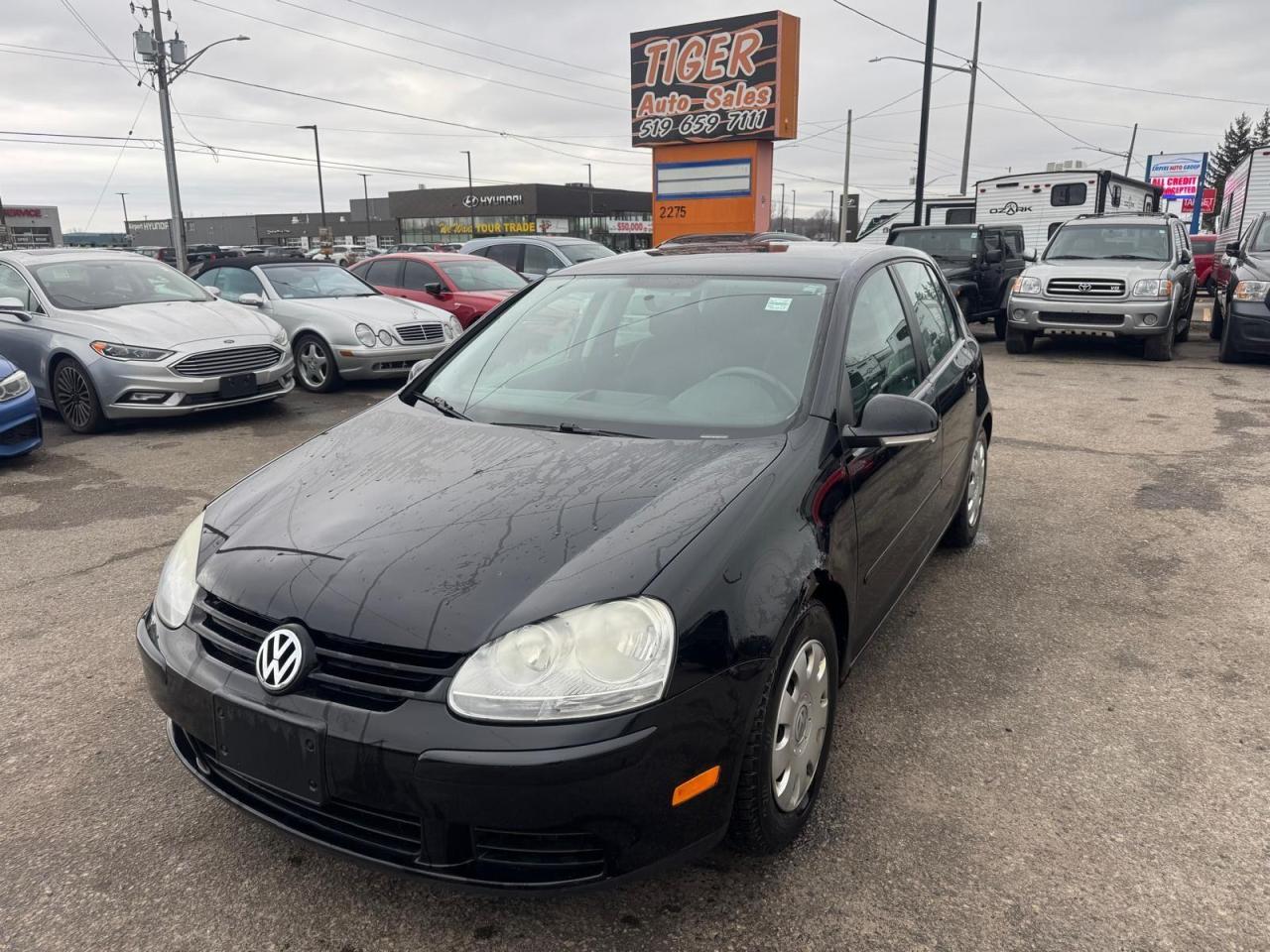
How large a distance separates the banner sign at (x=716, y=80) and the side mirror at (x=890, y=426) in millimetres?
13881

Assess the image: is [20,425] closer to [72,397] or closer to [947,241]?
[72,397]

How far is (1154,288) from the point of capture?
11211 mm

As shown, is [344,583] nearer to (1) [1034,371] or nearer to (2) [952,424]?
(2) [952,424]

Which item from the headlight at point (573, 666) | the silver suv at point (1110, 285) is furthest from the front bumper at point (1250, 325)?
the headlight at point (573, 666)

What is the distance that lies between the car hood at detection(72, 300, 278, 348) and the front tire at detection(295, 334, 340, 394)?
93 cm

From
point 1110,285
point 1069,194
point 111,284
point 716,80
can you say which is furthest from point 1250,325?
point 111,284

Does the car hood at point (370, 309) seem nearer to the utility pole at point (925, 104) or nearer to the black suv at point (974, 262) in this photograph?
the black suv at point (974, 262)

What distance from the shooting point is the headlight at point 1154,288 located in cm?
1118

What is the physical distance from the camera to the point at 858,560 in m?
2.74

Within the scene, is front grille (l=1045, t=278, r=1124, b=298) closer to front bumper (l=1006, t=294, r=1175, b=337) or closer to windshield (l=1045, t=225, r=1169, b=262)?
front bumper (l=1006, t=294, r=1175, b=337)

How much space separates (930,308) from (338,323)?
279 inches

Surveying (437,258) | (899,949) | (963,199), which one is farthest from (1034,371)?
(963,199)

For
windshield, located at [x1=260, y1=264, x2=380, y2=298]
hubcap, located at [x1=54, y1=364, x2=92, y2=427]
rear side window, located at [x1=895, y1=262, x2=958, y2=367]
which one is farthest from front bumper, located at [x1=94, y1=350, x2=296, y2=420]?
rear side window, located at [x1=895, y1=262, x2=958, y2=367]

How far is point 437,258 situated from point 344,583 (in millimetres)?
10567
